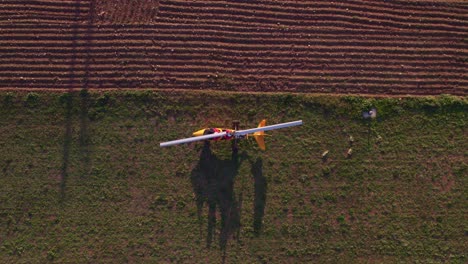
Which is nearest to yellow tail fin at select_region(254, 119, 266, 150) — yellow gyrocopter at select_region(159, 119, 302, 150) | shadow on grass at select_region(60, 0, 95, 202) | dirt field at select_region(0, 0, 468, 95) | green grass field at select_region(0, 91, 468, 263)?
yellow gyrocopter at select_region(159, 119, 302, 150)

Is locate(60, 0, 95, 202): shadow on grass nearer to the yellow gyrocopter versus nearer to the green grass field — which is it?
the green grass field

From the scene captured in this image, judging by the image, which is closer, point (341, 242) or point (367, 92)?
point (341, 242)

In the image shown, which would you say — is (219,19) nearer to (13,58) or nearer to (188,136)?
(188,136)

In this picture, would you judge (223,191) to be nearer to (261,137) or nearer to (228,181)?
(228,181)

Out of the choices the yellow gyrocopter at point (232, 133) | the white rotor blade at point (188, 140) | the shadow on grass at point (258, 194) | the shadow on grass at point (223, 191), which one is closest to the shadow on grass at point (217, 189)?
the shadow on grass at point (223, 191)

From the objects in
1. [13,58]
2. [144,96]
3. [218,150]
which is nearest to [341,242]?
[218,150]

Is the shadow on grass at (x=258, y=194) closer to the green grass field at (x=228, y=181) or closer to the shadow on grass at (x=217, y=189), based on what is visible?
the green grass field at (x=228, y=181)

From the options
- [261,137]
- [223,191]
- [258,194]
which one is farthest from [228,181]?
[261,137]
